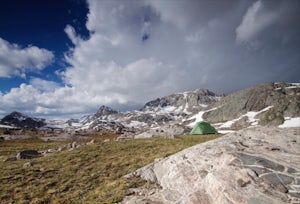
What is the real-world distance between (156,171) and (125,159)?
8878 mm

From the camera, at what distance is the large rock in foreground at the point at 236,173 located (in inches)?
383

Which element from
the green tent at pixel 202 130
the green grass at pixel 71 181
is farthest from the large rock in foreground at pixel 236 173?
the green tent at pixel 202 130

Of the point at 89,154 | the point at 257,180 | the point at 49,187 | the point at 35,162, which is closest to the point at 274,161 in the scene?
the point at 257,180

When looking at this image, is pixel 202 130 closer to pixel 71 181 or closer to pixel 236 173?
pixel 71 181

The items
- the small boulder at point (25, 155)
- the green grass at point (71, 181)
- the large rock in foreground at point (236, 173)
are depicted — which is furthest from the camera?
the small boulder at point (25, 155)

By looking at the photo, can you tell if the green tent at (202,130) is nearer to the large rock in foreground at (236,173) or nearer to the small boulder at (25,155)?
the small boulder at (25,155)

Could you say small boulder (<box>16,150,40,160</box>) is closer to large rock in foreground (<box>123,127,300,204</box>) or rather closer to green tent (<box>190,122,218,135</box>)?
large rock in foreground (<box>123,127,300,204</box>)

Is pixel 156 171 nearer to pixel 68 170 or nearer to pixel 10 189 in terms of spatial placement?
pixel 68 170

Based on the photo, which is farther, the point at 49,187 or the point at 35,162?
the point at 35,162

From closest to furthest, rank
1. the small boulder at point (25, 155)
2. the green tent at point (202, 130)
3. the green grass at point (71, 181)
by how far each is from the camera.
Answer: the green grass at point (71, 181), the small boulder at point (25, 155), the green tent at point (202, 130)

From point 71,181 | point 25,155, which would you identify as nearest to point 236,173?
point 71,181

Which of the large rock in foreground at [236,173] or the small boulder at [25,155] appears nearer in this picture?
the large rock in foreground at [236,173]

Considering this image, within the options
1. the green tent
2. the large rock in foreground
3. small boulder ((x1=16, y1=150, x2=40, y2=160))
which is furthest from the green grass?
the green tent

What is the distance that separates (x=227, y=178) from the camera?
1101 cm
